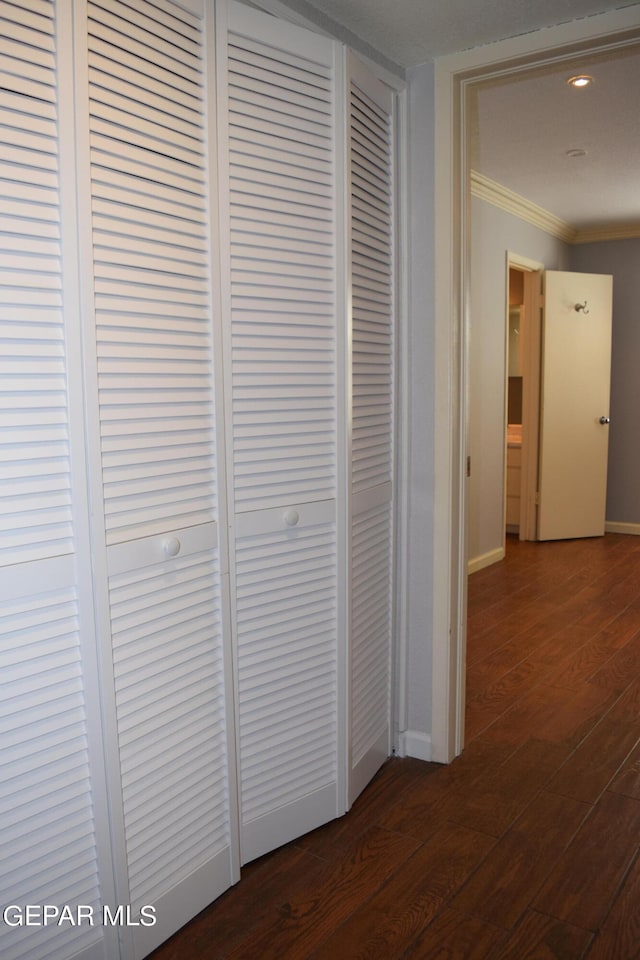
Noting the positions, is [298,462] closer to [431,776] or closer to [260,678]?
[260,678]

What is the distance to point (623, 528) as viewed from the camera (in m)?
6.38

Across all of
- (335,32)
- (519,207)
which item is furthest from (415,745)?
(519,207)

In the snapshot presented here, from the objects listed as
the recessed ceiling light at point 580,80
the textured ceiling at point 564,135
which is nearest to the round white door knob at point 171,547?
the textured ceiling at point 564,135

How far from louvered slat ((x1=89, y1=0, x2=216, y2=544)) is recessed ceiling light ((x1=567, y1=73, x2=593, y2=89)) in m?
2.06

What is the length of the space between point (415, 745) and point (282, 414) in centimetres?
133

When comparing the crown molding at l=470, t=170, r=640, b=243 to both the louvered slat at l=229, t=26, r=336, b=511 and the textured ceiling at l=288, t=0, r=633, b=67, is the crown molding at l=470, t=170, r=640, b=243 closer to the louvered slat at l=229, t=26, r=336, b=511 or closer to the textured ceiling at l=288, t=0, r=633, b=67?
the textured ceiling at l=288, t=0, r=633, b=67

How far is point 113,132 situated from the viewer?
58.4 inches

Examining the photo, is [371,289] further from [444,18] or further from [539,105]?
[539,105]

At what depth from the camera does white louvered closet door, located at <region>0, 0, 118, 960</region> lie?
1334 mm

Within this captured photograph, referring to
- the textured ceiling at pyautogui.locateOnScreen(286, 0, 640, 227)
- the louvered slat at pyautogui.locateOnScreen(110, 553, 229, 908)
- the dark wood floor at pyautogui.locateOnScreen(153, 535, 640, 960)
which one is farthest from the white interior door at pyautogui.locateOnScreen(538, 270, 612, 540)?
the louvered slat at pyautogui.locateOnScreen(110, 553, 229, 908)

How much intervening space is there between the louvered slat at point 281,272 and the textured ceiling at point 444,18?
0.26m

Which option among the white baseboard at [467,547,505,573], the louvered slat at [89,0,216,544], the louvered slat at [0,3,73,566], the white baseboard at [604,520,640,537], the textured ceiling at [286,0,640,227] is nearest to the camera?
the louvered slat at [0,3,73,566]

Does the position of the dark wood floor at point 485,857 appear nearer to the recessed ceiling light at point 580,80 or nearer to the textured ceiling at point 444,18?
the textured ceiling at point 444,18

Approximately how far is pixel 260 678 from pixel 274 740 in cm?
19
